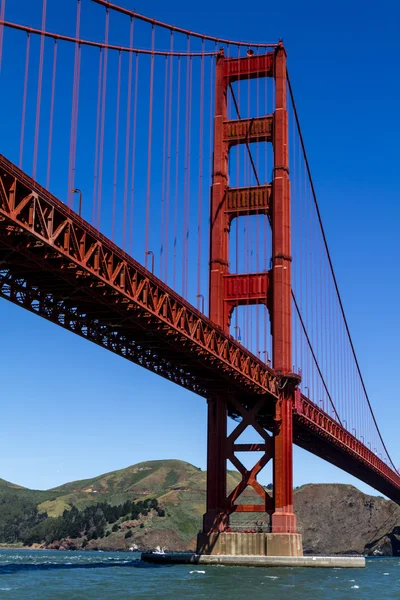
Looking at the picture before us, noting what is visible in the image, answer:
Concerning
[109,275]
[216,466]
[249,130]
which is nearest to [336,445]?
[216,466]

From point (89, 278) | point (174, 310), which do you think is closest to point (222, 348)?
point (174, 310)

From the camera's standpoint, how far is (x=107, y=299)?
37.9 meters

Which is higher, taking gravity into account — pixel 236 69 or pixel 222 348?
pixel 236 69

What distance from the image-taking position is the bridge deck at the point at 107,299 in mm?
30438

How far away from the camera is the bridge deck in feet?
99.9

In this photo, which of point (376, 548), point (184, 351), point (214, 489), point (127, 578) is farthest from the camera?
point (376, 548)

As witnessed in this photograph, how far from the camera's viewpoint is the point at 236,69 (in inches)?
2506

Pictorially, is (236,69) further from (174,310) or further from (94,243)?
(94,243)

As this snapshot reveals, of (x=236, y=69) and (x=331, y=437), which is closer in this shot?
(x=236, y=69)

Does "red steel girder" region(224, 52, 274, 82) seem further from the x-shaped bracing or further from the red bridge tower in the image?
the x-shaped bracing

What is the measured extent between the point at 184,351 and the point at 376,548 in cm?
12175

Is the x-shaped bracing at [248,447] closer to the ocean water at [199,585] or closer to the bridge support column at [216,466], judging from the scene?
the bridge support column at [216,466]

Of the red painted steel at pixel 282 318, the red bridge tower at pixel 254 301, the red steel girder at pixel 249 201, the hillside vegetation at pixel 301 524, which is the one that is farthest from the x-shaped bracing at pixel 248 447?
the hillside vegetation at pixel 301 524

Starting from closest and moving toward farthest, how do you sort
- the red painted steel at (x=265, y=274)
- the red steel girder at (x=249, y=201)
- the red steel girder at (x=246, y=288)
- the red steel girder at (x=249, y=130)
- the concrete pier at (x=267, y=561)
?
the concrete pier at (x=267, y=561)
the red painted steel at (x=265, y=274)
the red steel girder at (x=246, y=288)
the red steel girder at (x=249, y=201)
the red steel girder at (x=249, y=130)
